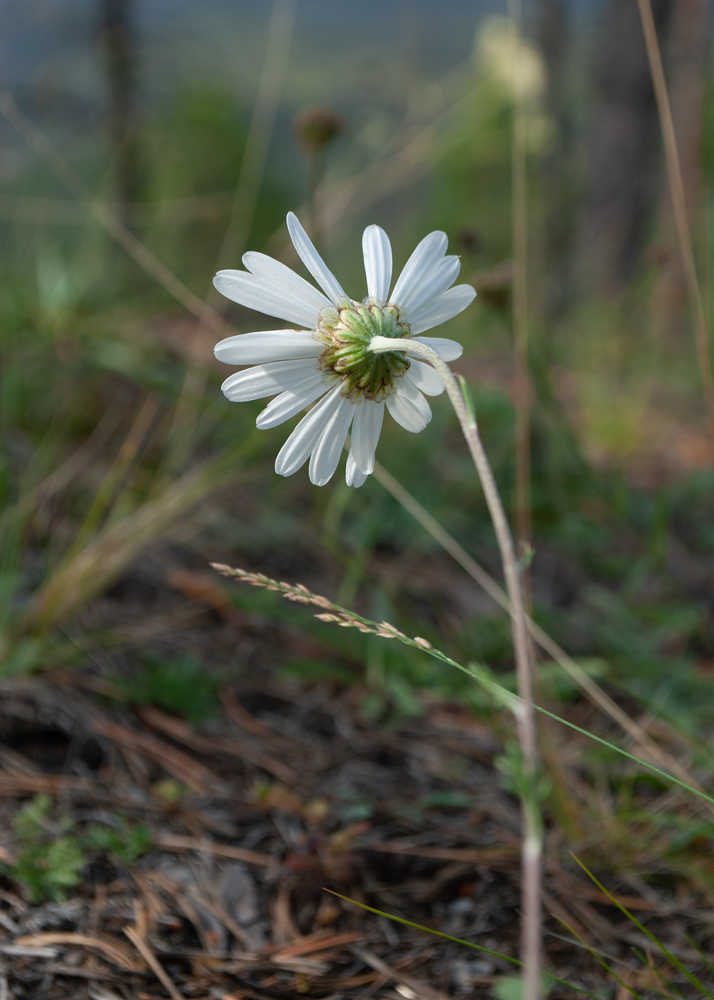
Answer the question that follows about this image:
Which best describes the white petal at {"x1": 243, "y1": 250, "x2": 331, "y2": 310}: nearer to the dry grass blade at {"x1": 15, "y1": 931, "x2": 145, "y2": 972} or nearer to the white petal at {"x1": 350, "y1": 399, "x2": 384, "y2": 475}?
the white petal at {"x1": 350, "y1": 399, "x2": 384, "y2": 475}

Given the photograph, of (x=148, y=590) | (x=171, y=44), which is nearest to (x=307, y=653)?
(x=148, y=590)

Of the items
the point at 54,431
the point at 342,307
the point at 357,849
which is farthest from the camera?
the point at 54,431

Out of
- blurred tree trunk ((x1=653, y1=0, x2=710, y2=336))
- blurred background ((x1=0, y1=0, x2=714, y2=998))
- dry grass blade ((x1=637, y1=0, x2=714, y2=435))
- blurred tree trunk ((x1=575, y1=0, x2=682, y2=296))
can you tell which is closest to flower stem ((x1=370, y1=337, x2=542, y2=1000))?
blurred background ((x1=0, y1=0, x2=714, y2=998))

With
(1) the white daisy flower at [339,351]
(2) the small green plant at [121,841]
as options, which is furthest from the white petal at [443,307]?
(2) the small green plant at [121,841]

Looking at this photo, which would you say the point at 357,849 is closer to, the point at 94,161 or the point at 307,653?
the point at 307,653

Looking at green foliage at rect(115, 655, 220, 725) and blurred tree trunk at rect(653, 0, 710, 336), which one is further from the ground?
blurred tree trunk at rect(653, 0, 710, 336)

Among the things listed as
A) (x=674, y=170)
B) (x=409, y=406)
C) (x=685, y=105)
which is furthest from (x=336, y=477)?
(x=685, y=105)
